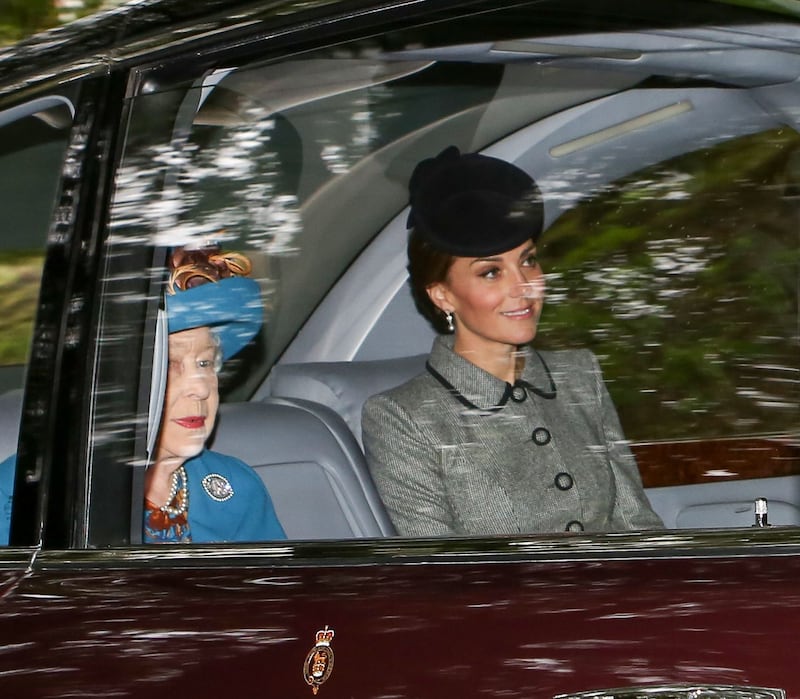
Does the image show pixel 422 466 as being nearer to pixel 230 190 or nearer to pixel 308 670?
pixel 230 190

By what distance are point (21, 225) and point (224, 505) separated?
555mm

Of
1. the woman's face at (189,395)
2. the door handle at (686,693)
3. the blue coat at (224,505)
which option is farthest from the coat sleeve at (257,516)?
the door handle at (686,693)

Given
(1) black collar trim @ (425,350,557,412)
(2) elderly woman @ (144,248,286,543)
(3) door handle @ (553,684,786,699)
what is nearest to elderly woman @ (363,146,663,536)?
(1) black collar trim @ (425,350,557,412)

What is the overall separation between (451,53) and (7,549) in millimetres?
1006

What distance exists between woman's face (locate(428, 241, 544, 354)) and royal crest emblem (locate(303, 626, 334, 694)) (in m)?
0.86

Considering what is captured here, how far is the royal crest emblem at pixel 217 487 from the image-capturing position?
7.20 feet

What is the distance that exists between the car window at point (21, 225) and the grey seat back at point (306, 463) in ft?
1.43

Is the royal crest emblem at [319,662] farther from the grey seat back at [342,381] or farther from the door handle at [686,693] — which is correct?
the grey seat back at [342,381]

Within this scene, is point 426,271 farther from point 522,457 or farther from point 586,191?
point 522,457

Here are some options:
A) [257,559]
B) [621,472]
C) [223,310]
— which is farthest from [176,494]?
[621,472]

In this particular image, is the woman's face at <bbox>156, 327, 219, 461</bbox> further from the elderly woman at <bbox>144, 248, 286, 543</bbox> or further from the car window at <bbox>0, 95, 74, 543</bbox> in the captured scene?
the car window at <bbox>0, 95, 74, 543</bbox>

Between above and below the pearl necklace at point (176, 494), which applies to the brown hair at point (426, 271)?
above

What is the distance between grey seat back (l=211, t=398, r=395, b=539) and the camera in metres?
2.07

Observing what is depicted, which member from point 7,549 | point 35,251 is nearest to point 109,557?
point 7,549
